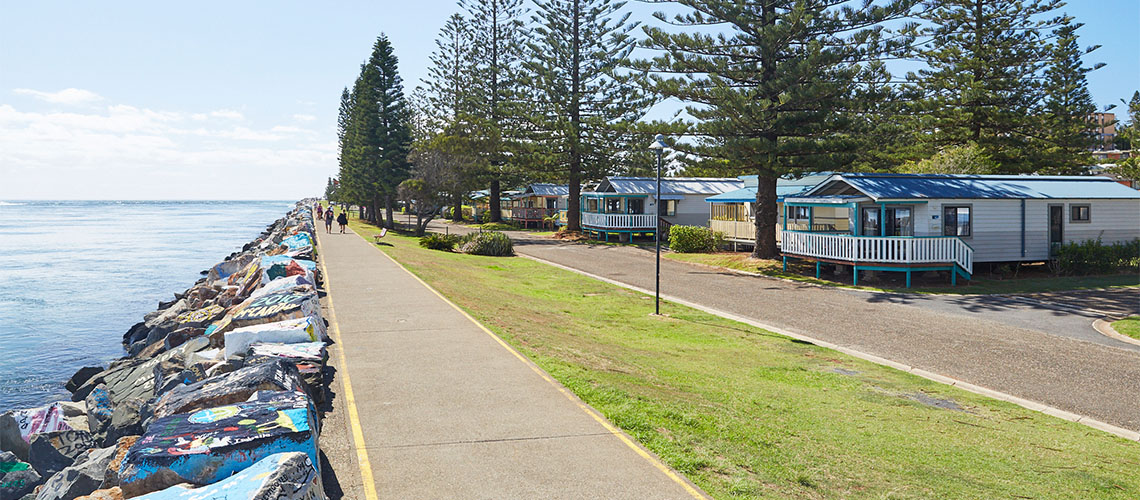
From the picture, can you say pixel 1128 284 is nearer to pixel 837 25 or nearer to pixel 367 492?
pixel 837 25

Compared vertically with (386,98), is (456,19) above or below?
above

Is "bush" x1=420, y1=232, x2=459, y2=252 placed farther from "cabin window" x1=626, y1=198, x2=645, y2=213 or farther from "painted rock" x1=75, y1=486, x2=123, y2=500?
"painted rock" x1=75, y1=486, x2=123, y2=500

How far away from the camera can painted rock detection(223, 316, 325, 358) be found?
998 cm

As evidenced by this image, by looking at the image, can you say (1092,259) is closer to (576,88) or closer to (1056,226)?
(1056,226)

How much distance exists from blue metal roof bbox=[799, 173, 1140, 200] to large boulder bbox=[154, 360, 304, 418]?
18575 millimetres

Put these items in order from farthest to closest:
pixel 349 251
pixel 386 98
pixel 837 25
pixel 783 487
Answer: pixel 386 98 < pixel 349 251 < pixel 837 25 < pixel 783 487

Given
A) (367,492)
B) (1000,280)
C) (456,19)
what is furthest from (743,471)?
(456,19)

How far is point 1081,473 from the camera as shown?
23.4 feet

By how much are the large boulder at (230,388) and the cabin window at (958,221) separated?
20.6 meters

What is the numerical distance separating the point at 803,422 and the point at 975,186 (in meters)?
18.8

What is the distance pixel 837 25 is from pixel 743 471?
2281 cm

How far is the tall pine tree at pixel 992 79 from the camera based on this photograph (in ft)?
122

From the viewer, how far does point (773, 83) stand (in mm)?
25281

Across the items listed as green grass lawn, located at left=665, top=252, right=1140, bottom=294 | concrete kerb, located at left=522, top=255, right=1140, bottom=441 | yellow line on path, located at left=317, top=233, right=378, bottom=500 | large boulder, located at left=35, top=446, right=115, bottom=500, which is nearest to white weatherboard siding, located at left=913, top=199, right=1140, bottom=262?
green grass lawn, located at left=665, top=252, right=1140, bottom=294
